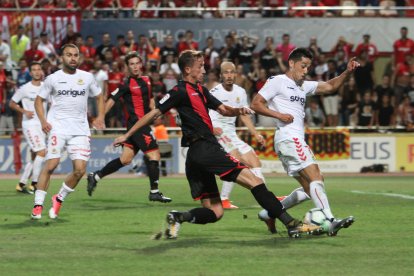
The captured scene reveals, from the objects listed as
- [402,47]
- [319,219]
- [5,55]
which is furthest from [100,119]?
[402,47]

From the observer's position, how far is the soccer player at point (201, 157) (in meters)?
11.0

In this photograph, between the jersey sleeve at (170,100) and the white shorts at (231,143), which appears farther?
the white shorts at (231,143)

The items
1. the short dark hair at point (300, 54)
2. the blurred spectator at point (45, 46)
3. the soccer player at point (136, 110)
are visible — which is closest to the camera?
the short dark hair at point (300, 54)

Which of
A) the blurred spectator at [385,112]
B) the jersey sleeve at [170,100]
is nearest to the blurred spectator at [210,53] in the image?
the blurred spectator at [385,112]

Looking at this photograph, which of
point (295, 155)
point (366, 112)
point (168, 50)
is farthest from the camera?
point (168, 50)

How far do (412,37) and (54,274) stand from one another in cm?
2420

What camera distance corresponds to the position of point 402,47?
3064 centimetres

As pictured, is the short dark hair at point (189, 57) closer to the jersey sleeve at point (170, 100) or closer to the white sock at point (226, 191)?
the jersey sleeve at point (170, 100)

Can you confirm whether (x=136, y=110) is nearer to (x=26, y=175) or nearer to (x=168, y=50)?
(x=26, y=175)

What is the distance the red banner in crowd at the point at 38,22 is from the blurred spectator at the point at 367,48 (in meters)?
8.68

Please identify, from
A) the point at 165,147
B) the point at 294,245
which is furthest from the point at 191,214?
the point at 165,147

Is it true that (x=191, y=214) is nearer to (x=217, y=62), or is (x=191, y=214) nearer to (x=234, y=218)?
(x=234, y=218)

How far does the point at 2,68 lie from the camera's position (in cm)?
2800

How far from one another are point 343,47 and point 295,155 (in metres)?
18.9
